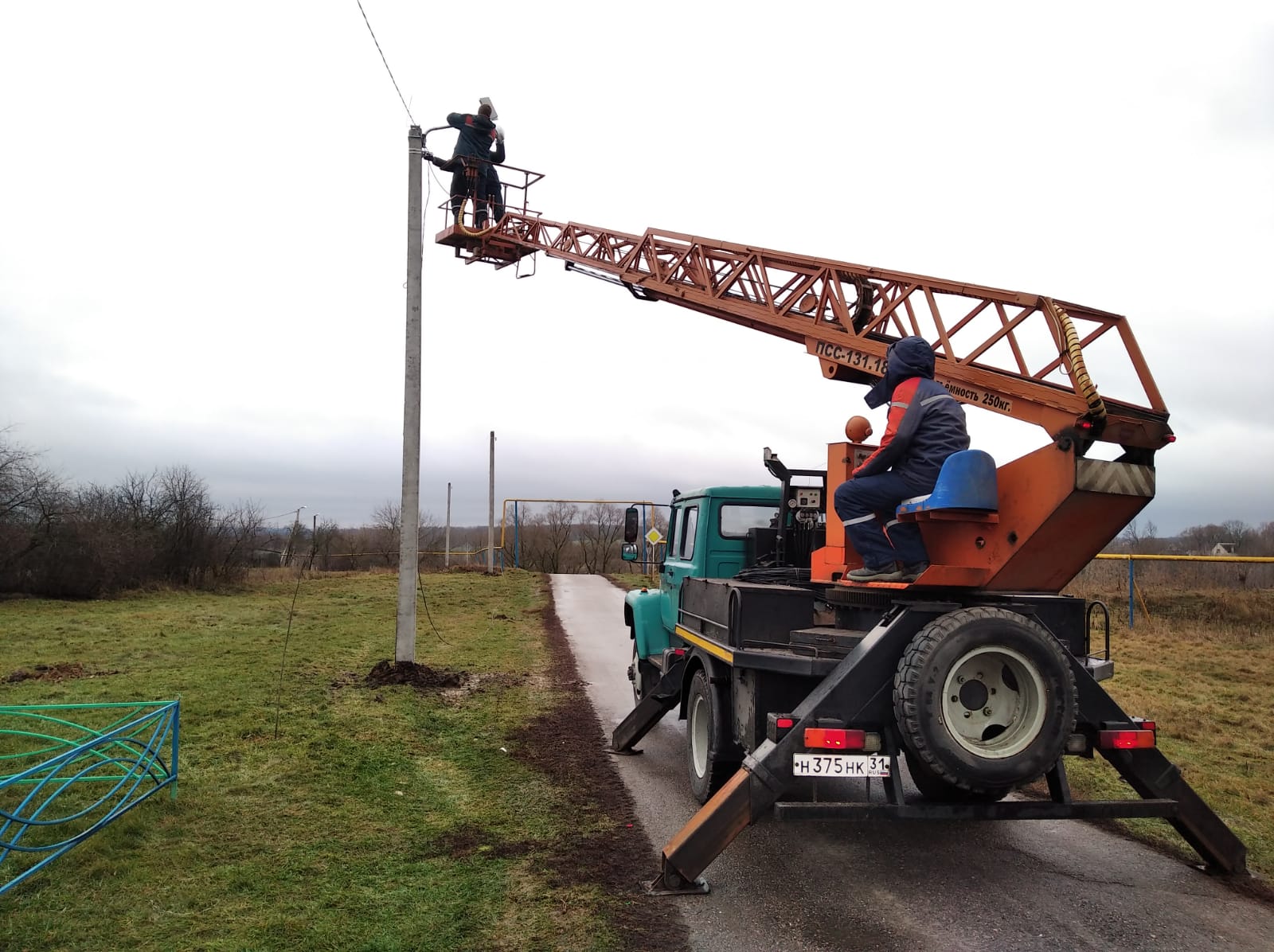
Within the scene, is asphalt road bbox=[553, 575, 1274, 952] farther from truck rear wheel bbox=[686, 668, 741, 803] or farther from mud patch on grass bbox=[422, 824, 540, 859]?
mud patch on grass bbox=[422, 824, 540, 859]

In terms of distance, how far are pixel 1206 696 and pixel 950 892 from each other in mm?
7737

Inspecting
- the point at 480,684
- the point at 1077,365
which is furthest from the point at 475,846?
the point at 480,684

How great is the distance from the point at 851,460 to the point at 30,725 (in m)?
8.05

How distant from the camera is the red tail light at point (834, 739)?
14.3ft

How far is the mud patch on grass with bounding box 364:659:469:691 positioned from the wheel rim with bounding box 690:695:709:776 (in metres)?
4.74

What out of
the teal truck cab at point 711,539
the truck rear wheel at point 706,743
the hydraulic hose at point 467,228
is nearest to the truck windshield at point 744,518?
the teal truck cab at point 711,539

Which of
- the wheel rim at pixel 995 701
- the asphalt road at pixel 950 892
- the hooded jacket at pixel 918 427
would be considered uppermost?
the hooded jacket at pixel 918 427

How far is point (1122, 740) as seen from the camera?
4754 mm

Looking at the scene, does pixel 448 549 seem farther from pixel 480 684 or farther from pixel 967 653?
pixel 967 653

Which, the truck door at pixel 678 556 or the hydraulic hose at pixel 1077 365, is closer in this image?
the hydraulic hose at pixel 1077 365

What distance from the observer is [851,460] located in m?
5.83

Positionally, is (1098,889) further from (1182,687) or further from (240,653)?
(240,653)

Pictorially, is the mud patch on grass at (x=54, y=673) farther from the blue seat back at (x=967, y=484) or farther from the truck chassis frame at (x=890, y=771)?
the blue seat back at (x=967, y=484)

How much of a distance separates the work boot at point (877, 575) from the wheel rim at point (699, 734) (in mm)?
1567
